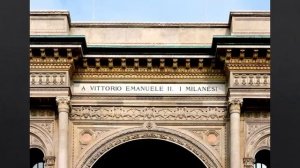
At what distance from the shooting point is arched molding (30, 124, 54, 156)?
2788 centimetres

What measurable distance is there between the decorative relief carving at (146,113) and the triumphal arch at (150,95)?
0.04 meters

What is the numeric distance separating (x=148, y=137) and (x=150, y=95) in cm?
160

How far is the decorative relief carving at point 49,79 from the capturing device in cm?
2784

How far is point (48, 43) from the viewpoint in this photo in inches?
1081

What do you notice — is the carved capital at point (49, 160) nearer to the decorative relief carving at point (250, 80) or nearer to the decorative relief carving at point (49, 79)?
the decorative relief carving at point (49, 79)

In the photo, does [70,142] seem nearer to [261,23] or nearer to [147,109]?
[147,109]

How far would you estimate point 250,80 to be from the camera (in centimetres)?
2781

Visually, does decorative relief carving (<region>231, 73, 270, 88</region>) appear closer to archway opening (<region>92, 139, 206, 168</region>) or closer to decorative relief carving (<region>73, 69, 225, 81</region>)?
decorative relief carving (<region>73, 69, 225, 81</region>)

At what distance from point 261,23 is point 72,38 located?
7.25 m

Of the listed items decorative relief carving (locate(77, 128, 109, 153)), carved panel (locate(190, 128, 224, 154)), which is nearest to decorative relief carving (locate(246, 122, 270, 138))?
carved panel (locate(190, 128, 224, 154))

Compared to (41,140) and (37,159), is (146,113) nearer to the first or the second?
(41,140)

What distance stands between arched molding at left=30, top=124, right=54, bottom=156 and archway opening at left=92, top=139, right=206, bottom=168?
2.02 meters

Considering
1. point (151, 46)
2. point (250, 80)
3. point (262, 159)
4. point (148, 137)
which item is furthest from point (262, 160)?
point (151, 46)
